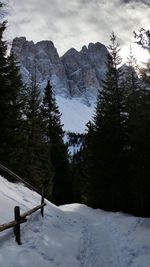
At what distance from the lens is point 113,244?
14.5 metres

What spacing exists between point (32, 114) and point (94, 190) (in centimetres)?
974

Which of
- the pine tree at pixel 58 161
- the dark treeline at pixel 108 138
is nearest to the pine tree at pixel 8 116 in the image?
the dark treeline at pixel 108 138

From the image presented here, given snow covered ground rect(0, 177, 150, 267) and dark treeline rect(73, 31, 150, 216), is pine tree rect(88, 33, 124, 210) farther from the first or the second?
snow covered ground rect(0, 177, 150, 267)

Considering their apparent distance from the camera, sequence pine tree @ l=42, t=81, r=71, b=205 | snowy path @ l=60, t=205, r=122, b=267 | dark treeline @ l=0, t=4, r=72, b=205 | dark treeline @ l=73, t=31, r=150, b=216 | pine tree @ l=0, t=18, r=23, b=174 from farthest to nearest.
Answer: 1. pine tree @ l=42, t=81, r=71, b=205
2. dark treeline @ l=73, t=31, r=150, b=216
3. dark treeline @ l=0, t=4, r=72, b=205
4. pine tree @ l=0, t=18, r=23, b=174
5. snowy path @ l=60, t=205, r=122, b=267

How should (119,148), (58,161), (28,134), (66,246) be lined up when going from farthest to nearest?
(58,161) → (28,134) → (119,148) → (66,246)

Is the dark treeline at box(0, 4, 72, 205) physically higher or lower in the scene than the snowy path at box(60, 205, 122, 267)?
higher

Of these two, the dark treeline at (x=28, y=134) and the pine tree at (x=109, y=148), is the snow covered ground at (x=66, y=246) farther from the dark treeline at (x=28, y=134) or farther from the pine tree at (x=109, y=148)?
the pine tree at (x=109, y=148)

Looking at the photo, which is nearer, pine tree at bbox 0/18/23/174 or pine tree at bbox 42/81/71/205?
pine tree at bbox 0/18/23/174

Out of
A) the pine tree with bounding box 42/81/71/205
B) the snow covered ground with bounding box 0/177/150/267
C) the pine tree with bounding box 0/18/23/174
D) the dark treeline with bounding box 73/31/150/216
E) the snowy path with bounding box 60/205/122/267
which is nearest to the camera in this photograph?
the snow covered ground with bounding box 0/177/150/267

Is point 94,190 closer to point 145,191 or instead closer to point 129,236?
point 145,191

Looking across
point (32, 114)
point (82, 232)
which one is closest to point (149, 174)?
point (82, 232)

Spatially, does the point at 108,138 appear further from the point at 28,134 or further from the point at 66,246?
the point at 66,246

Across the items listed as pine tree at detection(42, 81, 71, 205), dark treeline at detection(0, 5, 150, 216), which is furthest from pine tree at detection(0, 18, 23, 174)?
pine tree at detection(42, 81, 71, 205)

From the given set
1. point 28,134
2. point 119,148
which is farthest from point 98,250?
point 28,134
